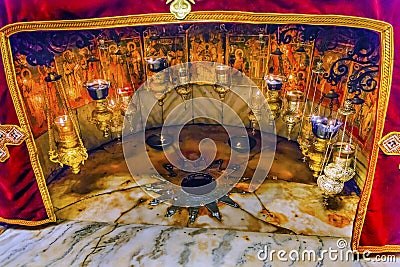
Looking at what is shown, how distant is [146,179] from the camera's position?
3.58 metres

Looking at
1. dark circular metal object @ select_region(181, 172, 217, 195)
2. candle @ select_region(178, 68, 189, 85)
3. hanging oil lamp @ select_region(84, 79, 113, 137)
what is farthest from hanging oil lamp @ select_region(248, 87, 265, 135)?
hanging oil lamp @ select_region(84, 79, 113, 137)

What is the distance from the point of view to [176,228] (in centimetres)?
289

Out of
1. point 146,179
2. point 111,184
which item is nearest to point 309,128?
point 146,179

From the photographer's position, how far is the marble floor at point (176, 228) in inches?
101

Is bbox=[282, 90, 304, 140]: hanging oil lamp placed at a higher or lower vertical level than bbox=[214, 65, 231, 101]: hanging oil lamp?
lower

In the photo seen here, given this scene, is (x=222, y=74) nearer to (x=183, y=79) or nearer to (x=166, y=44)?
(x=183, y=79)

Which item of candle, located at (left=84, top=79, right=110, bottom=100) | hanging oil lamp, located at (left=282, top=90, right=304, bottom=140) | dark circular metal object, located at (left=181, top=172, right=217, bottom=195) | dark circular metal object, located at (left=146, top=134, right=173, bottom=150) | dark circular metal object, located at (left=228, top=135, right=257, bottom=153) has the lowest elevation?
dark circular metal object, located at (left=181, top=172, right=217, bottom=195)

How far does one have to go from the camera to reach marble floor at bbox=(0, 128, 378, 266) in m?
2.56

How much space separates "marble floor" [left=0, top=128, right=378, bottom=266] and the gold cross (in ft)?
2.52

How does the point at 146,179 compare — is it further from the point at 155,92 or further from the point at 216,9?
the point at 216,9

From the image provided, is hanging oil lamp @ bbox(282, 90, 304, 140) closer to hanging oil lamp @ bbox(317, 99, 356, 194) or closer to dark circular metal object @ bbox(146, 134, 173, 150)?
hanging oil lamp @ bbox(317, 99, 356, 194)

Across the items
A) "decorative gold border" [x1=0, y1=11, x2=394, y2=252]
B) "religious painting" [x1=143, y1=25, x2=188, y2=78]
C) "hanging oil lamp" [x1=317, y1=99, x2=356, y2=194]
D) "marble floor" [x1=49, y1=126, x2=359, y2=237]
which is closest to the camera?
"decorative gold border" [x1=0, y1=11, x2=394, y2=252]

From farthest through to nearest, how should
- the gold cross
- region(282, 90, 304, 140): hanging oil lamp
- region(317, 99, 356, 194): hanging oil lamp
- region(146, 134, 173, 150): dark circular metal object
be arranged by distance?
1. region(146, 134, 173, 150): dark circular metal object
2. region(282, 90, 304, 140): hanging oil lamp
3. region(317, 99, 356, 194): hanging oil lamp
4. the gold cross

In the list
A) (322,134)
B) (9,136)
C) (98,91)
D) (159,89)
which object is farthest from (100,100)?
(322,134)
